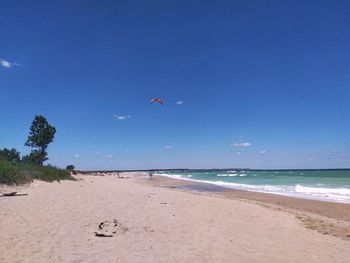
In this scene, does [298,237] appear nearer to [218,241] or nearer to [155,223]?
[218,241]

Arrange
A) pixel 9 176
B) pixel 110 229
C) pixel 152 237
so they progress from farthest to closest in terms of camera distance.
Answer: pixel 9 176 → pixel 110 229 → pixel 152 237

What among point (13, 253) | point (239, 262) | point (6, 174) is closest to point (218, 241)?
point (239, 262)

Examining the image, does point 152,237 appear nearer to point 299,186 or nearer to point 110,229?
point 110,229

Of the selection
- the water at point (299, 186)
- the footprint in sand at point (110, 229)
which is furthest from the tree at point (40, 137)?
the footprint in sand at point (110, 229)

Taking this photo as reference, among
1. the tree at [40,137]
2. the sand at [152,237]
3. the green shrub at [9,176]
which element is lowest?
the sand at [152,237]

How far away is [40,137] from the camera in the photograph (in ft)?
143

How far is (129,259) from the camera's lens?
6.47 meters

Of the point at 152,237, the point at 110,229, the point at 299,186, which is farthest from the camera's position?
the point at 299,186

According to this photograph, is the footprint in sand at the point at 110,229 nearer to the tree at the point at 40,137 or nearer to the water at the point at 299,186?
the water at the point at 299,186

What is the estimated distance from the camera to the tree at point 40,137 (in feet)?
143

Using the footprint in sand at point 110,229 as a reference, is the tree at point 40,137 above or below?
above

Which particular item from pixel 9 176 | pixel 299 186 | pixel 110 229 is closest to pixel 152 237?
pixel 110 229

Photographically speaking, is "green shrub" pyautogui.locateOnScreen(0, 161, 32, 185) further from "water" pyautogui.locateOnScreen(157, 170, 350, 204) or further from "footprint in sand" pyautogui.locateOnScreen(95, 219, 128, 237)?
"water" pyautogui.locateOnScreen(157, 170, 350, 204)

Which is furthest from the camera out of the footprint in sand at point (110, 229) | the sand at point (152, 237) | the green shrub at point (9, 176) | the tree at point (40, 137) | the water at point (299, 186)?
the tree at point (40, 137)
